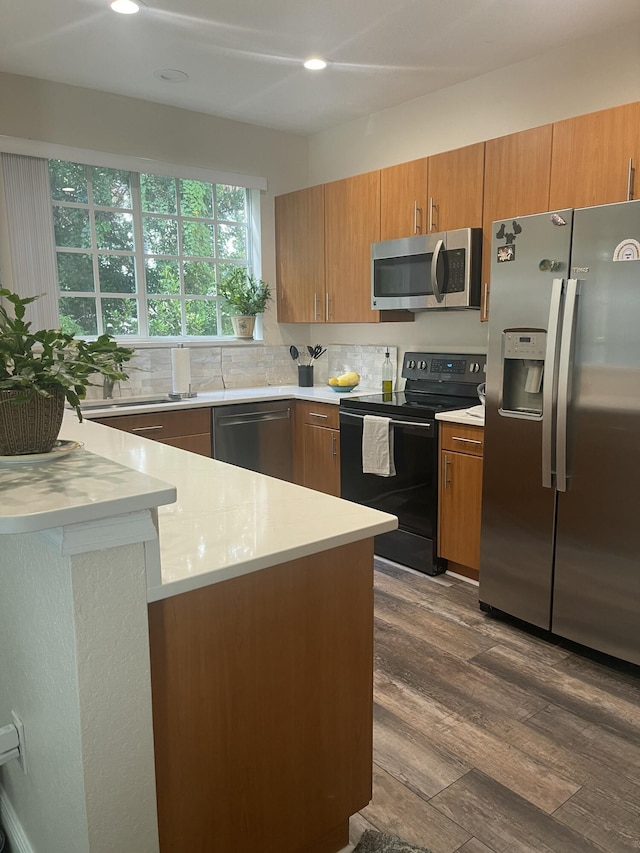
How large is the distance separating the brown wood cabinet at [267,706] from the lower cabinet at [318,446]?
253cm

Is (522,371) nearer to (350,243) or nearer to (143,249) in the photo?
(350,243)

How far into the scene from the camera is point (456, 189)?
11.6 feet

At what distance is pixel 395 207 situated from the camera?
390cm

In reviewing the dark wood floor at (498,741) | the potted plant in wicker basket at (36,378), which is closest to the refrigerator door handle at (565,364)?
the dark wood floor at (498,741)

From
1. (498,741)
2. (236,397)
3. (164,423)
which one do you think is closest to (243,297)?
Answer: (236,397)

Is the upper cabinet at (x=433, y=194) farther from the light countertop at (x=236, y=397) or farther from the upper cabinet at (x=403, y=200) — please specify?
the light countertop at (x=236, y=397)

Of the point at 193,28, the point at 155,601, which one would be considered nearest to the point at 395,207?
the point at 193,28

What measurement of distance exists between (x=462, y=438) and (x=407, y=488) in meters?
0.50

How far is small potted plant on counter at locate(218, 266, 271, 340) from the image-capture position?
4.69 meters

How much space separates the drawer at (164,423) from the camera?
12.1 feet

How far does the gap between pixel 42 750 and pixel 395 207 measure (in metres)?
3.40

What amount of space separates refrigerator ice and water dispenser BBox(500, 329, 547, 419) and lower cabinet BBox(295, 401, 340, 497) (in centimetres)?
143

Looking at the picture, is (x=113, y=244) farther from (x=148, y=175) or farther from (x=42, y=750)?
(x=42, y=750)

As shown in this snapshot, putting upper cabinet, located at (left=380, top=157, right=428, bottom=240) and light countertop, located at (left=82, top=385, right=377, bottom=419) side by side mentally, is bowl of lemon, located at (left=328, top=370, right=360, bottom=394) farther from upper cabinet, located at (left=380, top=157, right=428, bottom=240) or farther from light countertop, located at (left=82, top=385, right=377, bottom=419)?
upper cabinet, located at (left=380, top=157, right=428, bottom=240)
